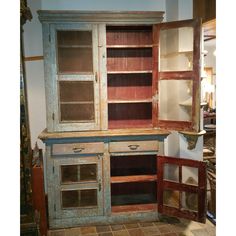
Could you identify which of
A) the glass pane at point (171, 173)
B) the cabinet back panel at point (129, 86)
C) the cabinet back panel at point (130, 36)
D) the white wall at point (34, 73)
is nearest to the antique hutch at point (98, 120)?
the glass pane at point (171, 173)

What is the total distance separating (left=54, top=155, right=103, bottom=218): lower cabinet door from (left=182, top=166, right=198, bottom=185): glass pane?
0.87 metres

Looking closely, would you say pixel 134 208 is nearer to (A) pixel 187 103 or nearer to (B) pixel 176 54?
(A) pixel 187 103

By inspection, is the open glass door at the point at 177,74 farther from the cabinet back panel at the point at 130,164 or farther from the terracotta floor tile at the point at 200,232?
the terracotta floor tile at the point at 200,232

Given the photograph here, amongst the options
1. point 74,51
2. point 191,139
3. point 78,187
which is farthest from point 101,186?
point 74,51

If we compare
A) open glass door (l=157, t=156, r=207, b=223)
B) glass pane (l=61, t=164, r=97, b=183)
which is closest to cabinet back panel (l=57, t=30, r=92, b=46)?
glass pane (l=61, t=164, r=97, b=183)

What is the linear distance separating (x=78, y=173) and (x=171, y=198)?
961mm

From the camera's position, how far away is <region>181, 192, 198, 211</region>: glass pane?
276cm

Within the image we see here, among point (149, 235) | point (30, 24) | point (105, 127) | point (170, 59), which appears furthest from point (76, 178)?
point (30, 24)

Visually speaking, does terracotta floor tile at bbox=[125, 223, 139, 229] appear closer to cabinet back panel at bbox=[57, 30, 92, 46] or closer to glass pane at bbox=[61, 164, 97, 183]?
glass pane at bbox=[61, 164, 97, 183]

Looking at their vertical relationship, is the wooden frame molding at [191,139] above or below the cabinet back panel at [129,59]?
below

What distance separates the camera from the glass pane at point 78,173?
2.81m

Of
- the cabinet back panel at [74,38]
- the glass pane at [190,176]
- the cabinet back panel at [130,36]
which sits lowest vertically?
the glass pane at [190,176]
